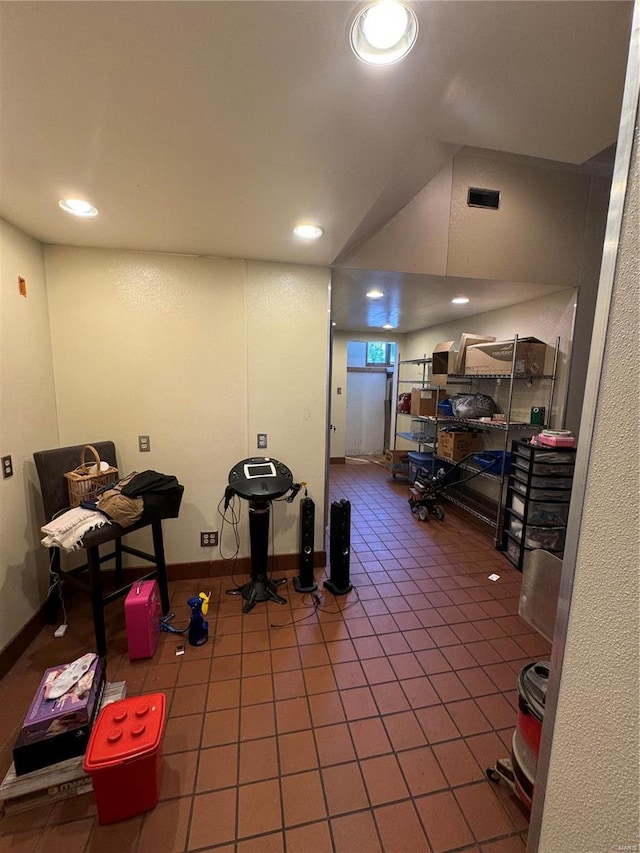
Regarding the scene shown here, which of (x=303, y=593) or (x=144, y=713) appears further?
(x=303, y=593)

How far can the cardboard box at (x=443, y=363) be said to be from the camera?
3.81 metres

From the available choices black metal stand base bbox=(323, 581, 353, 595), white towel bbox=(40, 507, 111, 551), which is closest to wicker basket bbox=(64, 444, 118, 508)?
white towel bbox=(40, 507, 111, 551)

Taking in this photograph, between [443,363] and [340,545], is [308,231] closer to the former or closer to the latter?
[340,545]

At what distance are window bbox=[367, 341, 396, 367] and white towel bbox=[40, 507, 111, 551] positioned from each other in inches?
224

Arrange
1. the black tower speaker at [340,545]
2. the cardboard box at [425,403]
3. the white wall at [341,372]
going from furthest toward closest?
the white wall at [341,372]
the cardboard box at [425,403]
the black tower speaker at [340,545]

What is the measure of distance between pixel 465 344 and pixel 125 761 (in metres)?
3.91

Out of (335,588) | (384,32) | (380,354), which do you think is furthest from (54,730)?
(380,354)

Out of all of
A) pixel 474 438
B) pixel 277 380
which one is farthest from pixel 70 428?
pixel 474 438

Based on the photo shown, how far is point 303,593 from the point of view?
2.50m

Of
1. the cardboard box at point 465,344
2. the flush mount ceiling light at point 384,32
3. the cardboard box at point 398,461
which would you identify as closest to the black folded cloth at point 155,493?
the flush mount ceiling light at point 384,32

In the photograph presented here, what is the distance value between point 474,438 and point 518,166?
2.60m

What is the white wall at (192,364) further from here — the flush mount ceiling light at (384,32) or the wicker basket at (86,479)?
the flush mount ceiling light at (384,32)

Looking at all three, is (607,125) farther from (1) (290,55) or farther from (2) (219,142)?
(2) (219,142)

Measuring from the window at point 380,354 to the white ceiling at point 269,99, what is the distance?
512 centimetres
